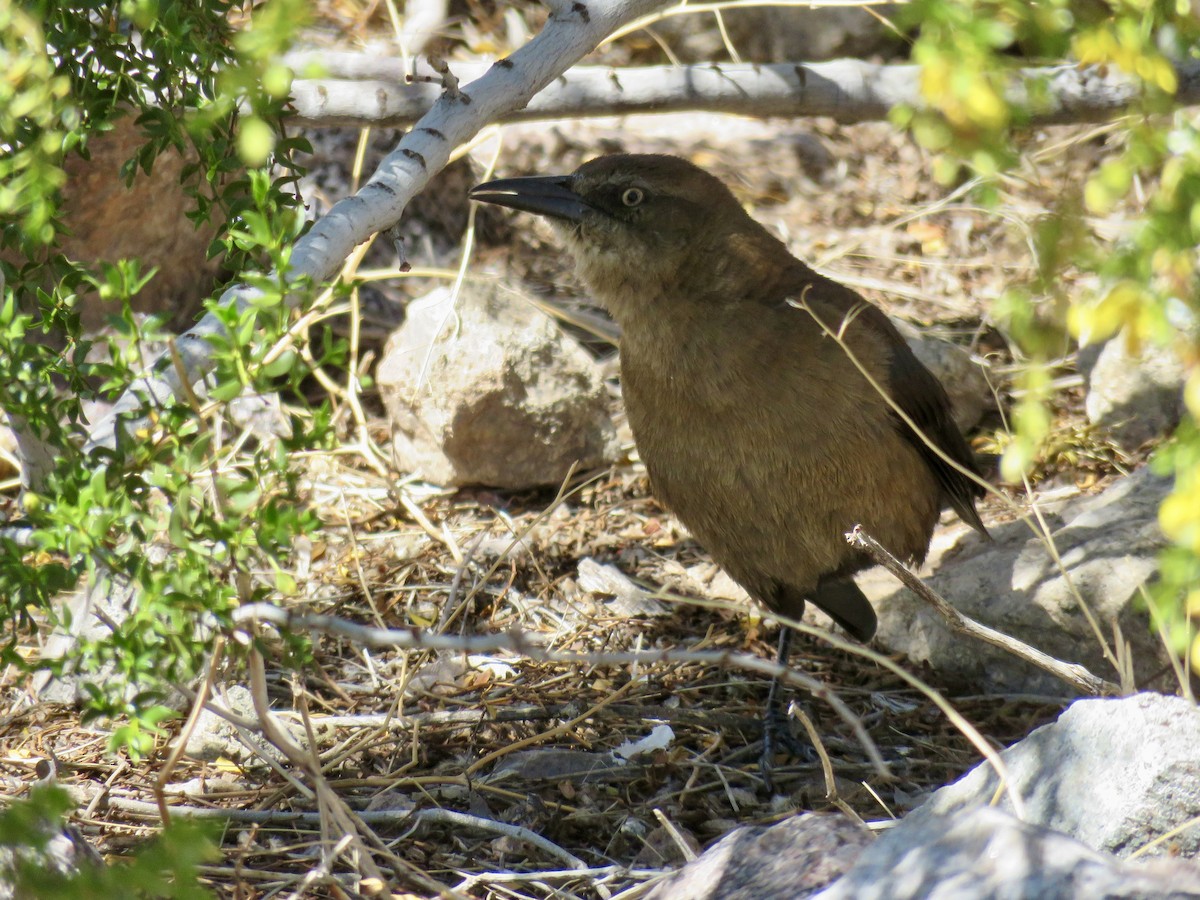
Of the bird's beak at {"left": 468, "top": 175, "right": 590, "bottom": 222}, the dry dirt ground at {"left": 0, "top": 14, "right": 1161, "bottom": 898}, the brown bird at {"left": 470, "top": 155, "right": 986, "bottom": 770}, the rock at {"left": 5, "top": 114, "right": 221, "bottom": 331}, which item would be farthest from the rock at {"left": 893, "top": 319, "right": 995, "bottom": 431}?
the rock at {"left": 5, "top": 114, "right": 221, "bottom": 331}

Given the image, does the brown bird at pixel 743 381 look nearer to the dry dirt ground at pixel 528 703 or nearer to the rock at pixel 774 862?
the dry dirt ground at pixel 528 703

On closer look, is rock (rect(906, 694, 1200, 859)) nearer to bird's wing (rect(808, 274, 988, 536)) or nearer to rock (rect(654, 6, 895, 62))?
bird's wing (rect(808, 274, 988, 536))

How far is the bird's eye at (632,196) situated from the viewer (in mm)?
4176

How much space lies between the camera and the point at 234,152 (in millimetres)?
2939

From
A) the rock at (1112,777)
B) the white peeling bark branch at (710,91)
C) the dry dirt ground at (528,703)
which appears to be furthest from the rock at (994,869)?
the white peeling bark branch at (710,91)

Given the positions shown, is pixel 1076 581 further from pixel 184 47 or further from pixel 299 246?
pixel 184 47

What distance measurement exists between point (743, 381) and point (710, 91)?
1.36 metres

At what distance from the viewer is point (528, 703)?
13.7 feet

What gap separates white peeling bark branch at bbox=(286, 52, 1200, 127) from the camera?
13.9 ft

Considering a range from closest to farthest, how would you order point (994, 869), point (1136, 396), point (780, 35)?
point (994, 869)
point (1136, 396)
point (780, 35)

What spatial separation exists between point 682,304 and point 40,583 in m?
2.29

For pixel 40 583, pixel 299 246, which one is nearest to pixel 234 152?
pixel 299 246

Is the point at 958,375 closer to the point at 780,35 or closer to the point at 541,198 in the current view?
the point at 541,198

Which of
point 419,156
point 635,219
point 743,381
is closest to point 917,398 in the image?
point 743,381
